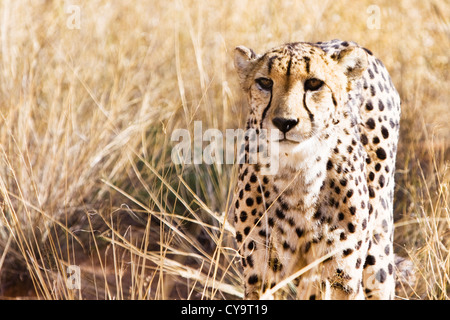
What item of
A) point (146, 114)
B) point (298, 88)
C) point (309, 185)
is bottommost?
point (309, 185)

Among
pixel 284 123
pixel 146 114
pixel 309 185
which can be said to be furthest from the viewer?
pixel 146 114

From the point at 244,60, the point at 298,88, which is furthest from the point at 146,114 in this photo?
the point at 298,88

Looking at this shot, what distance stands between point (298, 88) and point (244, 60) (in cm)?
29

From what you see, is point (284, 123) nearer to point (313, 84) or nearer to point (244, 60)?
point (313, 84)

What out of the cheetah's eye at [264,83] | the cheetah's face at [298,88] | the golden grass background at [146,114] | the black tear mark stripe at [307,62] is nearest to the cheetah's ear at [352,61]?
the cheetah's face at [298,88]

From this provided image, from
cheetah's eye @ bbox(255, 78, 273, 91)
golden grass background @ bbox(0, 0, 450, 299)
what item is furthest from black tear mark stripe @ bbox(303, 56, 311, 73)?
golden grass background @ bbox(0, 0, 450, 299)

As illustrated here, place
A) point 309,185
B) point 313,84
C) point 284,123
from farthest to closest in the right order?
point 309,185
point 313,84
point 284,123

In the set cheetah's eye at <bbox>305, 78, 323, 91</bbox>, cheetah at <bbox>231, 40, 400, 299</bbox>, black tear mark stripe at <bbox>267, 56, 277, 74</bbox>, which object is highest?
black tear mark stripe at <bbox>267, 56, 277, 74</bbox>

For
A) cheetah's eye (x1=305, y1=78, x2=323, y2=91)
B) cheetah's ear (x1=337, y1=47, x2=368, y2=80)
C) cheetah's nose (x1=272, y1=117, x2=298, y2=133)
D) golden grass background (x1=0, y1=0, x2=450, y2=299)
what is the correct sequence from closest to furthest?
cheetah's nose (x1=272, y1=117, x2=298, y2=133) < cheetah's eye (x1=305, y1=78, x2=323, y2=91) < cheetah's ear (x1=337, y1=47, x2=368, y2=80) < golden grass background (x1=0, y1=0, x2=450, y2=299)

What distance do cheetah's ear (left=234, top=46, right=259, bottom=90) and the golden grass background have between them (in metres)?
0.64

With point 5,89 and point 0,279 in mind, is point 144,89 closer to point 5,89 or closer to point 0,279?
point 5,89

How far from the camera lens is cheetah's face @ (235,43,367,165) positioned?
2.07 meters

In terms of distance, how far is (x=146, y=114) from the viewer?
3602mm

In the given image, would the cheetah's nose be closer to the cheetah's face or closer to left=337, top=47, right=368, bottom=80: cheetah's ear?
the cheetah's face
